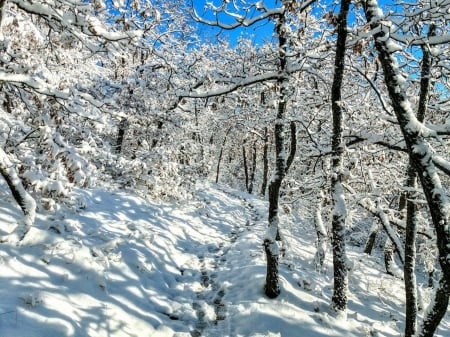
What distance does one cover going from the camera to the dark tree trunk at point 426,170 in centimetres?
429

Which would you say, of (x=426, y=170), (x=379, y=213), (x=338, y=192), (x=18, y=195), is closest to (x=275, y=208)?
(x=338, y=192)

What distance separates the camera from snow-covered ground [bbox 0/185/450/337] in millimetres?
5559

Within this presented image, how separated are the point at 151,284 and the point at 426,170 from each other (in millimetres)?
6332

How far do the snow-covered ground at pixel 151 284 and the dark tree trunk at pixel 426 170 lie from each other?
10.1 feet

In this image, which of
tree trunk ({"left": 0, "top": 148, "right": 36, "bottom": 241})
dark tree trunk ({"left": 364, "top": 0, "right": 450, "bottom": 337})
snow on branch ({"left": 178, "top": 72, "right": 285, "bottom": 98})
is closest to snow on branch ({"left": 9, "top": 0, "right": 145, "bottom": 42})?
tree trunk ({"left": 0, "top": 148, "right": 36, "bottom": 241})

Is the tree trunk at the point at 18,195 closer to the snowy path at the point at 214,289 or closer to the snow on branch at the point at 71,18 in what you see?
the snow on branch at the point at 71,18

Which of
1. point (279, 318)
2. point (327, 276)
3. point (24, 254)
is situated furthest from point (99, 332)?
point (327, 276)

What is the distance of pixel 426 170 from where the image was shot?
4379mm

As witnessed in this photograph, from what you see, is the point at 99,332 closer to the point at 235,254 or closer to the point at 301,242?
the point at 235,254

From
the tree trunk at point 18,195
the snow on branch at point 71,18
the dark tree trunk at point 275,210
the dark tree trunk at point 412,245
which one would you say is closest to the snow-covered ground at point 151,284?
the tree trunk at point 18,195

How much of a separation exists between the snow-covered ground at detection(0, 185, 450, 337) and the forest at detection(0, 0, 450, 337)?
0.04 metres

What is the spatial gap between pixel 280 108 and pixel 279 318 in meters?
4.94

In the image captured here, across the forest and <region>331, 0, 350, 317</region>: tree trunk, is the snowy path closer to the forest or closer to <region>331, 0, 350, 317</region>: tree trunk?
the forest

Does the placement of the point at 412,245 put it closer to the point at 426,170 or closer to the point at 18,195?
the point at 426,170
